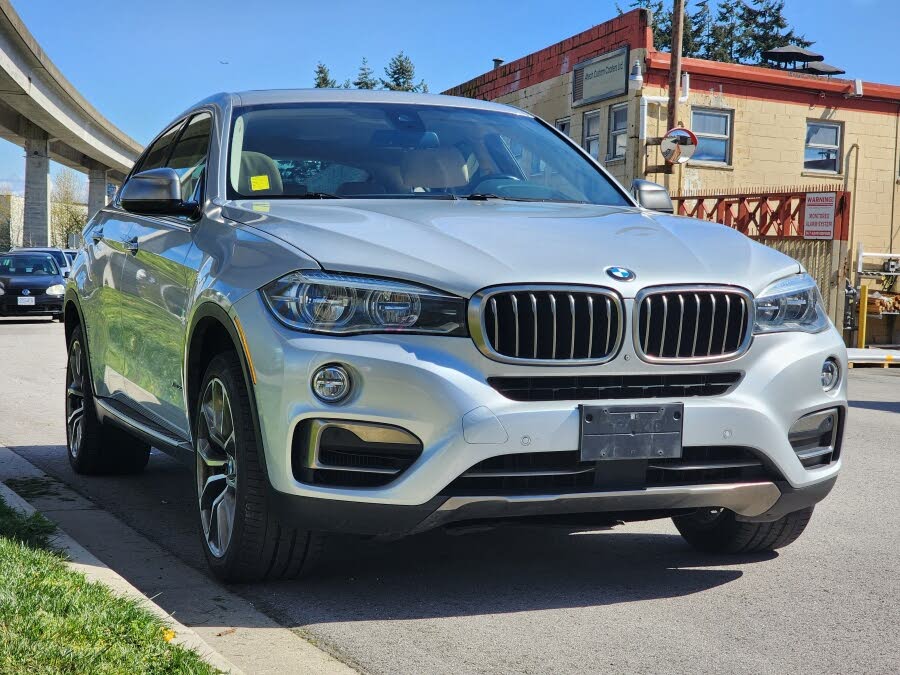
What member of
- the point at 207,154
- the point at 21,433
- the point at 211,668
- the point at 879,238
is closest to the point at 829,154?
the point at 879,238

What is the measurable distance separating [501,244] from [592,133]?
25.0 metres

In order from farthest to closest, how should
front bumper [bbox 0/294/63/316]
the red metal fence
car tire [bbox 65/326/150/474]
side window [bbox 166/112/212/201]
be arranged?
front bumper [bbox 0/294/63/316] < the red metal fence < car tire [bbox 65/326/150/474] < side window [bbox 166/112/212/201]

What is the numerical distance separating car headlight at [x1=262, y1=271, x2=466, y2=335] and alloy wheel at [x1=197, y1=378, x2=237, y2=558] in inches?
21.3

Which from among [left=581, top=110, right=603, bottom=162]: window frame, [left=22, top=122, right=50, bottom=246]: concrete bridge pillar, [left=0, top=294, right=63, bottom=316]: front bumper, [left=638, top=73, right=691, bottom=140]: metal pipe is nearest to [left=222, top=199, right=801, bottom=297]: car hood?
[left=638, top=73, right=691, bottom=140]: metal pipe

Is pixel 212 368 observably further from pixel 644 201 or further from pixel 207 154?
pixel 644 201

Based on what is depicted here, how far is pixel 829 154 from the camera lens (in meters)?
28.9

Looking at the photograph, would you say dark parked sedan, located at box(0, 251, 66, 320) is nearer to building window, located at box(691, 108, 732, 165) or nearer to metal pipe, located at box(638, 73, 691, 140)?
metal pipe, located at box(638, 73, 691, 140)

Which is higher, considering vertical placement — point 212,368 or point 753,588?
point 212,368

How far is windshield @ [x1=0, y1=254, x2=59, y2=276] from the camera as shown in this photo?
2825 centimetres

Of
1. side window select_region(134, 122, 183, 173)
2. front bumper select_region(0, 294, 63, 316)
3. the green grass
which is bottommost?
front bumper select_region(0, 294, 63, 316)

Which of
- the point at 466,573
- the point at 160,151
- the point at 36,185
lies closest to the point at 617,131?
the point at 160,151

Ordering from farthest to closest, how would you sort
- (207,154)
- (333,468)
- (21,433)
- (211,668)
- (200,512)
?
(21,433)
(207,154)
(200,512)
(333,468)
(211,668)

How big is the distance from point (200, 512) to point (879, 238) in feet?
89.4

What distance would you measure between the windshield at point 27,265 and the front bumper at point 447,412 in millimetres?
25889
